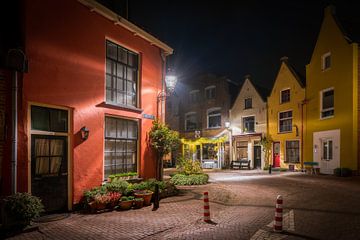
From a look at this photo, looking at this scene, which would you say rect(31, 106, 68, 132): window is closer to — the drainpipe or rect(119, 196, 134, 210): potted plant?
the drainpipe

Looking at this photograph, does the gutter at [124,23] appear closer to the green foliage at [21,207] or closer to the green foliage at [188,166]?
the green foliage at [188,166]

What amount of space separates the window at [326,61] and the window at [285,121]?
→ 5232 mm

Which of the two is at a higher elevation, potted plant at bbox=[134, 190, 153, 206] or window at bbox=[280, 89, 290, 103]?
window at bbox=[280, 89, 290, 103]

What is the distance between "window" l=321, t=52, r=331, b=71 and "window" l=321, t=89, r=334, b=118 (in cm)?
186

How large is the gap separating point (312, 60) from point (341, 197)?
14.9 metres

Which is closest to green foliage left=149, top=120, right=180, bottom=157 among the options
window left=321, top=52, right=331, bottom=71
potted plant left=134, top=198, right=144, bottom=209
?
potted plant left=134, top=198, right=144, bottom=209

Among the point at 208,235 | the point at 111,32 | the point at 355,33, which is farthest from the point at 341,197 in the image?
the point at 355,33

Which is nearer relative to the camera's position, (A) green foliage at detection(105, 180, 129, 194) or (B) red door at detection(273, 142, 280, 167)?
(A) green foliage at detection(105, 180, 129, 194)

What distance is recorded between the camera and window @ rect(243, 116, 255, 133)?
29.1 metres

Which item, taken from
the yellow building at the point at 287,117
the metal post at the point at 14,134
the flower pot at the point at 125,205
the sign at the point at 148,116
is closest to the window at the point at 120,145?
the sign at the point at 148,116

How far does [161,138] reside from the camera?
41.0 feet

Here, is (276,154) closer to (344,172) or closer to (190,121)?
(344,172)

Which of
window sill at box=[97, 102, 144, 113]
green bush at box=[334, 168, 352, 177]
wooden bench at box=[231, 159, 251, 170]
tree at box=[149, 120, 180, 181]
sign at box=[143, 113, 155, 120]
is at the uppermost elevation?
window sill at box=[97, 102, 144, 113]

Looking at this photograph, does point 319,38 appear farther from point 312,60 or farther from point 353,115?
point 353,115
